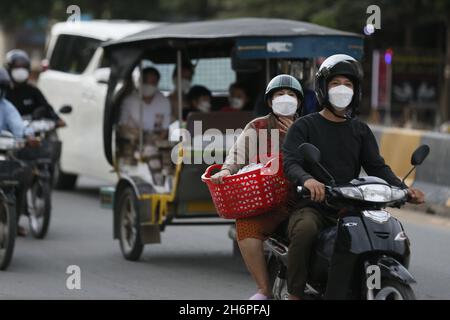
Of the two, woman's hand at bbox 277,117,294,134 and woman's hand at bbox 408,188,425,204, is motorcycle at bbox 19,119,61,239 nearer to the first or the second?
woman's hand at bbox 277,117,294,134

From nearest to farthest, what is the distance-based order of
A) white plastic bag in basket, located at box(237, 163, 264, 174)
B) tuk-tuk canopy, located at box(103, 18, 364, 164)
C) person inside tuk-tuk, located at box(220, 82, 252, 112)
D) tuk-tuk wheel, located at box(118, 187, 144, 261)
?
white plastic bag in basket, located at box(237, 163, 264, 174) → tuk-tuk canopy, located at box(103, 18, 364, 164) → tuk-tuk wheel, located at box(118, 187, 144, 261) → person inside tuk-tuk, located at box(220, 82, 252, 112)

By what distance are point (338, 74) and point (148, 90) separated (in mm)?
5287

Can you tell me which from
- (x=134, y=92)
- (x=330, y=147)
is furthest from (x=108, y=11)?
(x=330, y=147)

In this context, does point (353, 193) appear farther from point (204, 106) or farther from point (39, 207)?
point (39, 207)

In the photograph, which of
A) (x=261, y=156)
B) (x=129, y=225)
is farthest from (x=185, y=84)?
(x=261, y=156)

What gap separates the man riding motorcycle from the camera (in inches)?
261

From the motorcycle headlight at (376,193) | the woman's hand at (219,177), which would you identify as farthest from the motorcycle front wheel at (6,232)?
the motorcycle headlight at (376,193)

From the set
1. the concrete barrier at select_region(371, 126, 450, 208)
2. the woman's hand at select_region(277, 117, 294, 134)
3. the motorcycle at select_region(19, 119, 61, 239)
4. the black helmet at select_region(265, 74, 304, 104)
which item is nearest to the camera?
the black helmet at select_region(265, 74, 304, 104)

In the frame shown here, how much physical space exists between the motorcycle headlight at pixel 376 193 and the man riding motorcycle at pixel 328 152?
0.31 m

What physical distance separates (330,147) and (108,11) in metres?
33.4

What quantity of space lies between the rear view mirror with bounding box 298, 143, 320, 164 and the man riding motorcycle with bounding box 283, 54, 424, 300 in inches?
7.9

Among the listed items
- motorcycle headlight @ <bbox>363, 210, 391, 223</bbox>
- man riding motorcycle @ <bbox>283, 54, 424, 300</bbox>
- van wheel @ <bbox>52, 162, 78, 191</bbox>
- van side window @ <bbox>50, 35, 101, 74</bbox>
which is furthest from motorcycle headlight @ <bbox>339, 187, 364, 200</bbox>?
van wheel @ <bbox>52, 162, 78, 191</bbox>

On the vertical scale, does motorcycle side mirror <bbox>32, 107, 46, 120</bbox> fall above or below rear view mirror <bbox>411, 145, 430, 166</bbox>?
below
